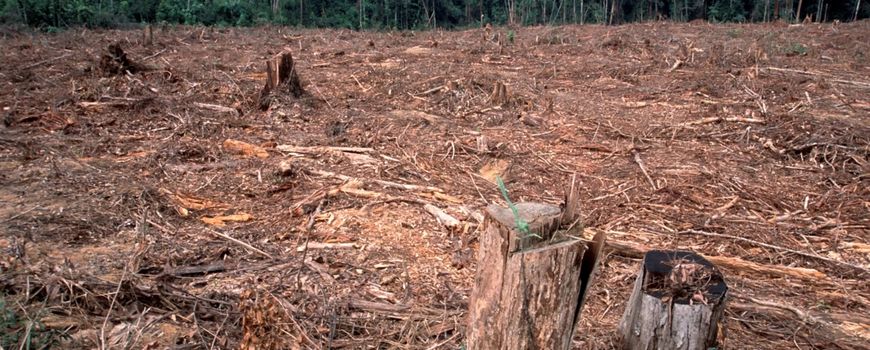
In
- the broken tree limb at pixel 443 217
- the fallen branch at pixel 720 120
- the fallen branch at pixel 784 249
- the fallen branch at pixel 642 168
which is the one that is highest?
the fallen branch at pixel 720 120

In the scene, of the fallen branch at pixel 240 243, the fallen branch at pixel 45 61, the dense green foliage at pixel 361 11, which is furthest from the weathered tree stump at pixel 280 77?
the dense green foliage at pixel 361 11

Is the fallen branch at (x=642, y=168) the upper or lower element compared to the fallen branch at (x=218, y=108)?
lower

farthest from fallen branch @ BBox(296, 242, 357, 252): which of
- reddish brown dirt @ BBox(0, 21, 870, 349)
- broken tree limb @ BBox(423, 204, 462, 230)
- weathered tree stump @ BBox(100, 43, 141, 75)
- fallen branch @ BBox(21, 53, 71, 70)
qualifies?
fallen branch @ BBox(21, 53, 71, 70)

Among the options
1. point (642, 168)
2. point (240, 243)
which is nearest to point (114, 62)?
point (240, 243)

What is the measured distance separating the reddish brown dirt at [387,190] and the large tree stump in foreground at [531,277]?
86cm

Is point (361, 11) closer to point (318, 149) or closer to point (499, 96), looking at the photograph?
point (499, 96)

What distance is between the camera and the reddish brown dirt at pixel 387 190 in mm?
2738

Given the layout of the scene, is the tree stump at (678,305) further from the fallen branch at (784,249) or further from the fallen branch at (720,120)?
the fallen branch at (720,120)

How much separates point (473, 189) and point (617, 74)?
5.23 metres

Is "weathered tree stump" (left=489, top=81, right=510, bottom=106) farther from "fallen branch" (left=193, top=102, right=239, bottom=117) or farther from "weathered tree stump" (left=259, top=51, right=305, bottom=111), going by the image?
"fallen branch" (left=193, top=102, right=239, bottom=117)

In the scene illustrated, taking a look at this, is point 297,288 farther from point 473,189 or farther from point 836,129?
point 836,129

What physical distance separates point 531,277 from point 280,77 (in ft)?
18.3

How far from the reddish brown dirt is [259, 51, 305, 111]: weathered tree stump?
18 cm

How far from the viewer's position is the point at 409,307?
9.43ft
